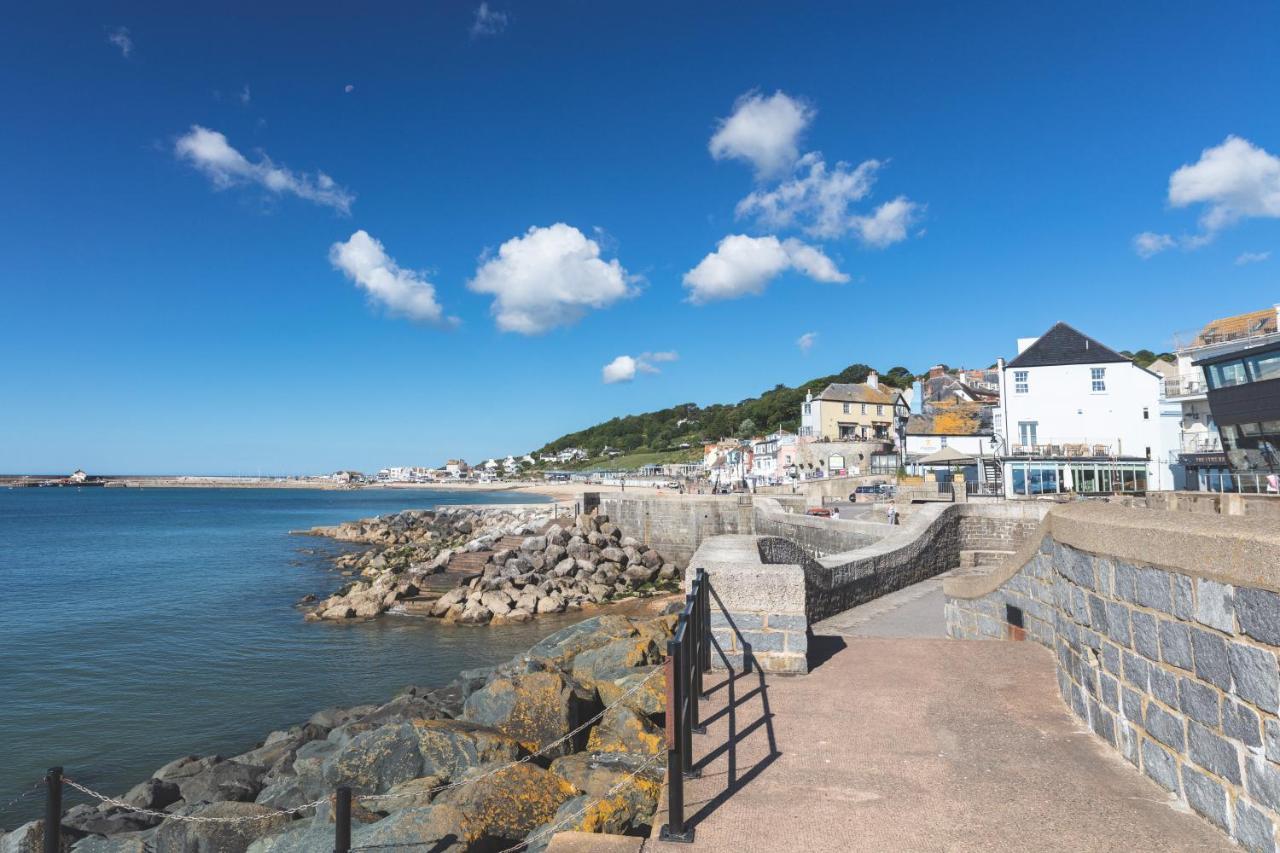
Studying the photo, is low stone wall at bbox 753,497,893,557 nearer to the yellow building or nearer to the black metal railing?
the black metal railing

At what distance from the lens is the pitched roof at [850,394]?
60406 mm

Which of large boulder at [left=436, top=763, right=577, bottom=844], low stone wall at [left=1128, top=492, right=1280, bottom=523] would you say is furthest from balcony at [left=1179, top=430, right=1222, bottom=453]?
large boulder at [left=436, top=763, right=577, bottom=844]

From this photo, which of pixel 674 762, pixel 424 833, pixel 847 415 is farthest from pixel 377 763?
pixel 847 415

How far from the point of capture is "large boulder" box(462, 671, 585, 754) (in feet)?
24.6

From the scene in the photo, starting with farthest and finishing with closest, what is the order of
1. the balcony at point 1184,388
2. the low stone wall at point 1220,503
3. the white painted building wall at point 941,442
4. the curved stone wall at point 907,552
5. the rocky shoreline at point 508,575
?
the white painted building wall at point 941,442 < the balcony at point 1184,388 < the rocky shoreline at point 508,575 < the low stone wall at point 1220,503 < the curved stone wall at point 907,552

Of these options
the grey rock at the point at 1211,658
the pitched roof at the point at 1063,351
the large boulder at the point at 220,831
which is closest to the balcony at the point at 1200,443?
the pitched roof at the point at 1063,351

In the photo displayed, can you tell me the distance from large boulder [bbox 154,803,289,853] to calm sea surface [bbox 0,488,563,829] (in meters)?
5.14

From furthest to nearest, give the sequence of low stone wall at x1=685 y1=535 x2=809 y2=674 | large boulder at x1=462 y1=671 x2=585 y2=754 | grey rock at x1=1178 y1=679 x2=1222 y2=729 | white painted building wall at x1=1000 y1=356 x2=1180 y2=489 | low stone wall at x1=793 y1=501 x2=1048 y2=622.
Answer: white painted building wall at x1=1000 y1=356 x2=1180 y2=489
low stone wall at x1=793 y1=501 x2=1048 y2=622
large boulder at x1=462 y1=671 x2=585 y2=754
low stone wall at x1=685 y1=535 x2=809 y2=674
grey rock at x1=1178 y1=679 x2=1222 y2=729

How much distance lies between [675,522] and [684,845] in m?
28.6

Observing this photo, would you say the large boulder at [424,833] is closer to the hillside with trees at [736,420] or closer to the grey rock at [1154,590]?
the grey rock at [1154,590]

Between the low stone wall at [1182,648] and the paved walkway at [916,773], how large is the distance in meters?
0.24

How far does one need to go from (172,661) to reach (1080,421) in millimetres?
36954

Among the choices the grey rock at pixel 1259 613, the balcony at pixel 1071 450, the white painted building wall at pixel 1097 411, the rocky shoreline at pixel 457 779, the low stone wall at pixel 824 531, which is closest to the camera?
the grey rock at pixel 1259 613

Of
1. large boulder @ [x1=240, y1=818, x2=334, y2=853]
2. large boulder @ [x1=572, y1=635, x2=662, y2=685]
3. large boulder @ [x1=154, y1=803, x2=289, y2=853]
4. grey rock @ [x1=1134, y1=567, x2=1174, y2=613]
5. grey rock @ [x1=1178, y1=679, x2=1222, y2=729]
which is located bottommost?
large boulder @ [x1=154, y1=803, x2=289, y2=853]
